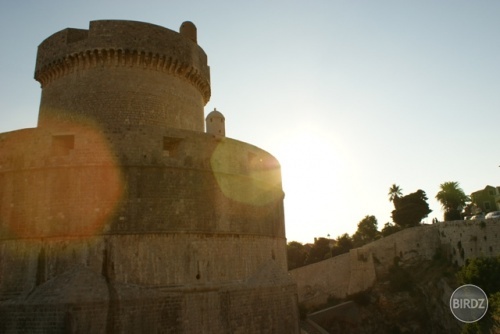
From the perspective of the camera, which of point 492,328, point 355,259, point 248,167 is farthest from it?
point 355,259

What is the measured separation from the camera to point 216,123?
15.7 m

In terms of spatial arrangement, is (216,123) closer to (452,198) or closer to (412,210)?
(412,210)

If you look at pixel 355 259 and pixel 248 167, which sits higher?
pixel 248 167

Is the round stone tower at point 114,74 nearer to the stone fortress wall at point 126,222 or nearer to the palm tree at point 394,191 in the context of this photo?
the stone fortress wall at point 126,222

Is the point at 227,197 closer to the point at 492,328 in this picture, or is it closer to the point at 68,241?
the point at 68,241

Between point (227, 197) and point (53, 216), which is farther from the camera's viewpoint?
point (227, 197)

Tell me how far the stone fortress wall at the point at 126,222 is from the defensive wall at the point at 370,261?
61.6 feet

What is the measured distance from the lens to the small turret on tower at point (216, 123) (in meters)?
15.6

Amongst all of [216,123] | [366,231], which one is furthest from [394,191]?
[216,123]

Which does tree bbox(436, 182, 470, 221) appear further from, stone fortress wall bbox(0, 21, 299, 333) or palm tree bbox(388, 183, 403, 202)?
stone fortress wall bbox(0, 21, 299, 333)

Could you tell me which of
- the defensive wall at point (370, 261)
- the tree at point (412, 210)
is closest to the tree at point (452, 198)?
the tree at point (412, 210)

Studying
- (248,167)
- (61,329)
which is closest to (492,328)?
(248,167)

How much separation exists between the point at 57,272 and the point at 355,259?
83.3ft

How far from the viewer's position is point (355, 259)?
30.1 m
